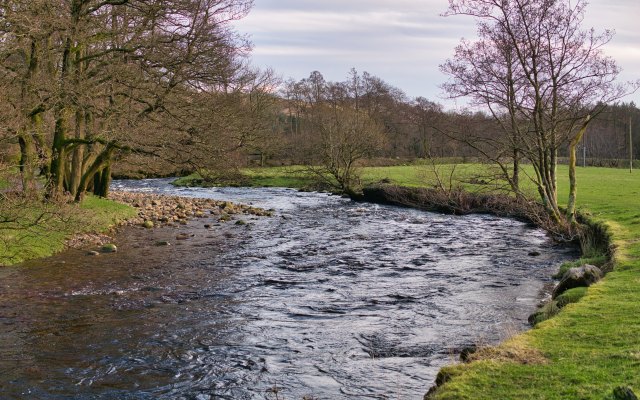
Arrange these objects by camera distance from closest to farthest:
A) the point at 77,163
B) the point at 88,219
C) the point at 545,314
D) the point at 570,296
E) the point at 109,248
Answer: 1. the point at 545,314
2. the point at 570,296
3. the point at 88,219
4. the point at 109,248
5. the point at 77,163

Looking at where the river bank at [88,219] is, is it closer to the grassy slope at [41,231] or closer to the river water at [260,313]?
the grassy slope at [41,231]

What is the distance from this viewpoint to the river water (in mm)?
8094

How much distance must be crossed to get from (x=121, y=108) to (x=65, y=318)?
44.1 ft

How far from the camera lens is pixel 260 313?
1184 centimetres

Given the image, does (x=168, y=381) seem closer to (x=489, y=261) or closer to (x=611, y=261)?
(x=611, y=261)

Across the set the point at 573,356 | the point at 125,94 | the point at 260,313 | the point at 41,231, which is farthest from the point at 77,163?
the point at 573,356

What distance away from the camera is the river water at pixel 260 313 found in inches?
319

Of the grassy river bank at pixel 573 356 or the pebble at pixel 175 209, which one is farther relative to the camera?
the pebble at pixel 175 209

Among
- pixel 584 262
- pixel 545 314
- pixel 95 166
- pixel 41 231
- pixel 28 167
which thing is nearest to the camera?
pixel 545 314

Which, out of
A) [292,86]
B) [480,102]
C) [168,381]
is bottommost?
[168,381]

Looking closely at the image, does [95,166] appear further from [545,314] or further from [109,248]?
[545,314]

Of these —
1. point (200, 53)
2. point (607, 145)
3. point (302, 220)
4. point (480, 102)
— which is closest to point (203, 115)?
point (200, 53)

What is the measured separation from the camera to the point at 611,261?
13.3m

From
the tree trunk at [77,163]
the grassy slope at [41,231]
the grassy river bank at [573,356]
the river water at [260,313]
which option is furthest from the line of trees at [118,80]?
the grassy river bank at [573,356]
